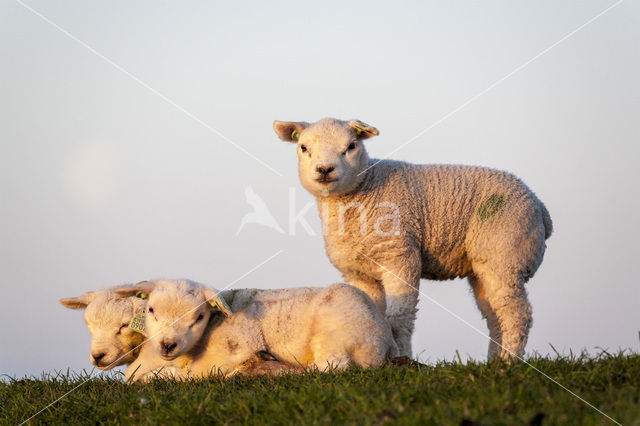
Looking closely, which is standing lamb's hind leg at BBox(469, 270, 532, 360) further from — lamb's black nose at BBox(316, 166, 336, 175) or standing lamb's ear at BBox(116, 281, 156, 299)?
standing lamb's ear at BBox(116, 281, 156, 299)

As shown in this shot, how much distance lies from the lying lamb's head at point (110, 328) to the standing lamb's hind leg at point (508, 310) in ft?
15.2

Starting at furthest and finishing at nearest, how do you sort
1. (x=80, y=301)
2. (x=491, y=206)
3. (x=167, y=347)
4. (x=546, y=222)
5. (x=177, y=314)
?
(x=546, y=222), (x=491, y=206), (x=80, y=301), (x=177, y=314), (x=167, y=347)

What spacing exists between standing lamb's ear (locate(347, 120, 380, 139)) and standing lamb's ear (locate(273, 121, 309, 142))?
68cm

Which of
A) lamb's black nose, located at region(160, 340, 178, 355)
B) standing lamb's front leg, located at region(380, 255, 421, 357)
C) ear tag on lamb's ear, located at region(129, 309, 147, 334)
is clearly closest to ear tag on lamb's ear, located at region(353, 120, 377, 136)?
standing lamb's front leg, located at region(380, 255, 421, 357)

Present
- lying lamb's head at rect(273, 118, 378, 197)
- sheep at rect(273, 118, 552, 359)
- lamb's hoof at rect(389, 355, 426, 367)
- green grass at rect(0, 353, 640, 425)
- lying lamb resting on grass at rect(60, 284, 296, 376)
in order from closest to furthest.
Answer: green grass at rect(0, 353, 640, 425)
lamb's hoof at rect(389, 355, 426, 367)
lying lamb resting on grass at rect(60, 284, 296, 376)
lying lamb's head at rect(273, 118, 378, 197)
sheep at rect(273, 118, 552, 359)

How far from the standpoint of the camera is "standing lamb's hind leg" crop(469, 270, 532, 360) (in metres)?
10.1

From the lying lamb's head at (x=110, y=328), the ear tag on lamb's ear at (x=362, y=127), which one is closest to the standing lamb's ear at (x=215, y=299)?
the lying lamb's head at (x=110, y=328)

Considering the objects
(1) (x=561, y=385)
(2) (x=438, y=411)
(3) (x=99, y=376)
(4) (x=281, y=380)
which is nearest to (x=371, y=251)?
(4) (x=281, y=380)

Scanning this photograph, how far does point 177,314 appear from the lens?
318 inches

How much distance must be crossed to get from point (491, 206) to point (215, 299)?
4.21 meters

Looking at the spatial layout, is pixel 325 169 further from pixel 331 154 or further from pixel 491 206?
pixel 491 206

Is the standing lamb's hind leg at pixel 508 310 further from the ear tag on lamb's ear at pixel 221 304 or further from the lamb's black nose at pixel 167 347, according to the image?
the lamb's black nose at pixel 167 347

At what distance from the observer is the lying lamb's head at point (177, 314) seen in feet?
26.0

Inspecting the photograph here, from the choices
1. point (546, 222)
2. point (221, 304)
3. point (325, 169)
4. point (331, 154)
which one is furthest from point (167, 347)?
point (546, 222)
